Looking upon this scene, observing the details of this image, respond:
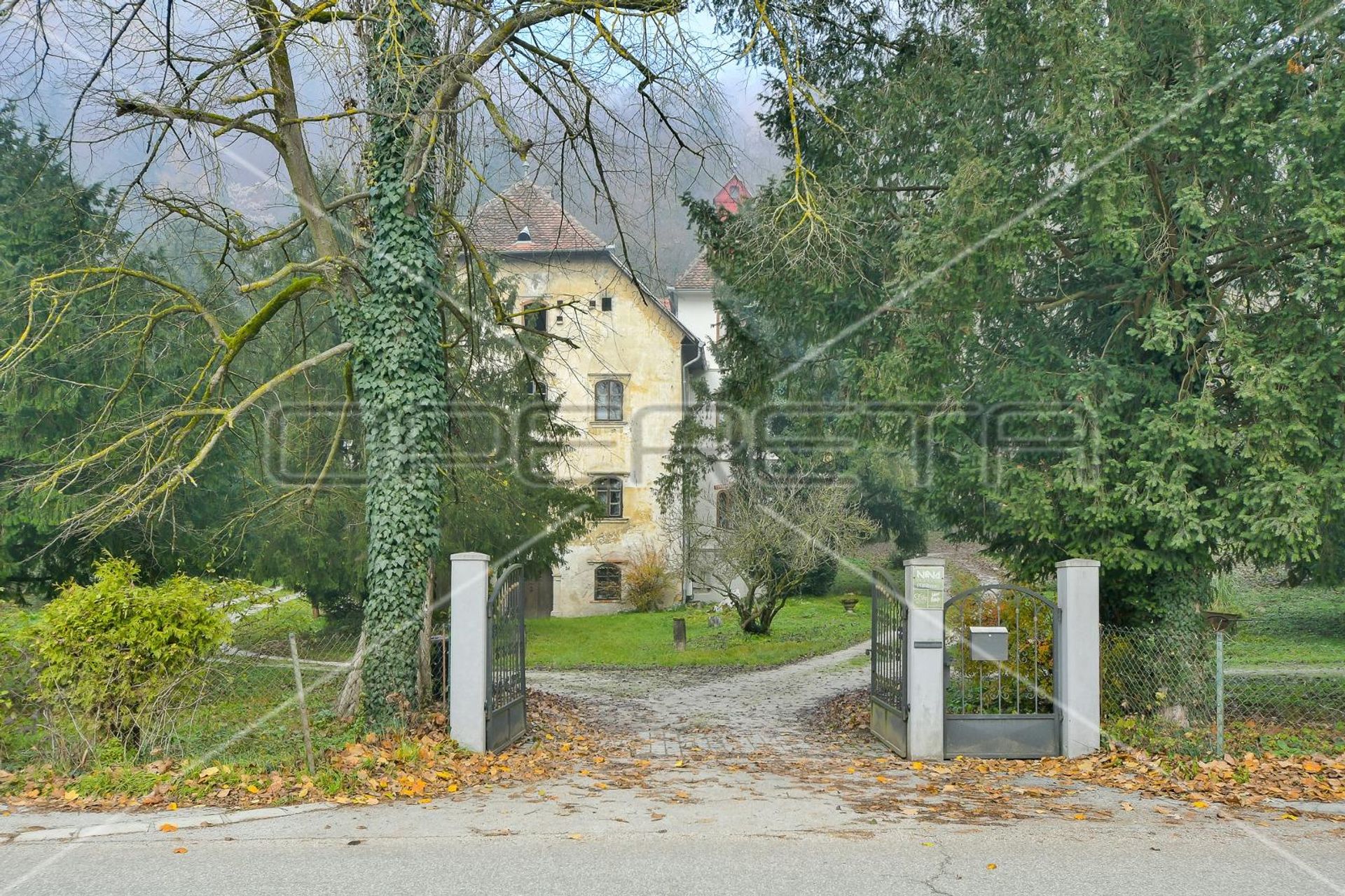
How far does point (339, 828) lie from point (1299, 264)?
10002 mm

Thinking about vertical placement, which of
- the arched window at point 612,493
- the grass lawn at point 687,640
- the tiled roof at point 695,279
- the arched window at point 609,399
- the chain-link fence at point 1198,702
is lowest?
the grass lawn at point 687,640

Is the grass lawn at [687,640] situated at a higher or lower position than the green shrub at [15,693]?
lower

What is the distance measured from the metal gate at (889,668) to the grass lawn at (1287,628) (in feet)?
27.3

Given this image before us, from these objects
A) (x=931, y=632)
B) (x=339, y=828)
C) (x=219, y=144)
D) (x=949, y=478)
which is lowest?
(x=339, y=828)

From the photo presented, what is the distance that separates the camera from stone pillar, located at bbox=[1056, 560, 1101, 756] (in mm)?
10117

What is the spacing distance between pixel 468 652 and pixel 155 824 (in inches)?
122

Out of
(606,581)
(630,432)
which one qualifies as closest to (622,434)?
(630,432)

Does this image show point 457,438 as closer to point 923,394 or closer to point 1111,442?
point 923,394

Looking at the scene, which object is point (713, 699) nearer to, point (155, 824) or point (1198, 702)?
point (1198, 702)

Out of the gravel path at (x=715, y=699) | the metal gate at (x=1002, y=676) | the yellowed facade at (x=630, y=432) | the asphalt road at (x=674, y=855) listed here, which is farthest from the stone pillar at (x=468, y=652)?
the yellowed facade at (x=630, y=432)

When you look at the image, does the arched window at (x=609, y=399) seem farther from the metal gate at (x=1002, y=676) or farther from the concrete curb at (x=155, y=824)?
the concrete curb at (x=155, y=824)

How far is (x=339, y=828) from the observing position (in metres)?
7.31

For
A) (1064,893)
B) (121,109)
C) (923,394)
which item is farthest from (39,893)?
(923,394)

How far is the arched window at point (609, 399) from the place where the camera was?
110 feet
